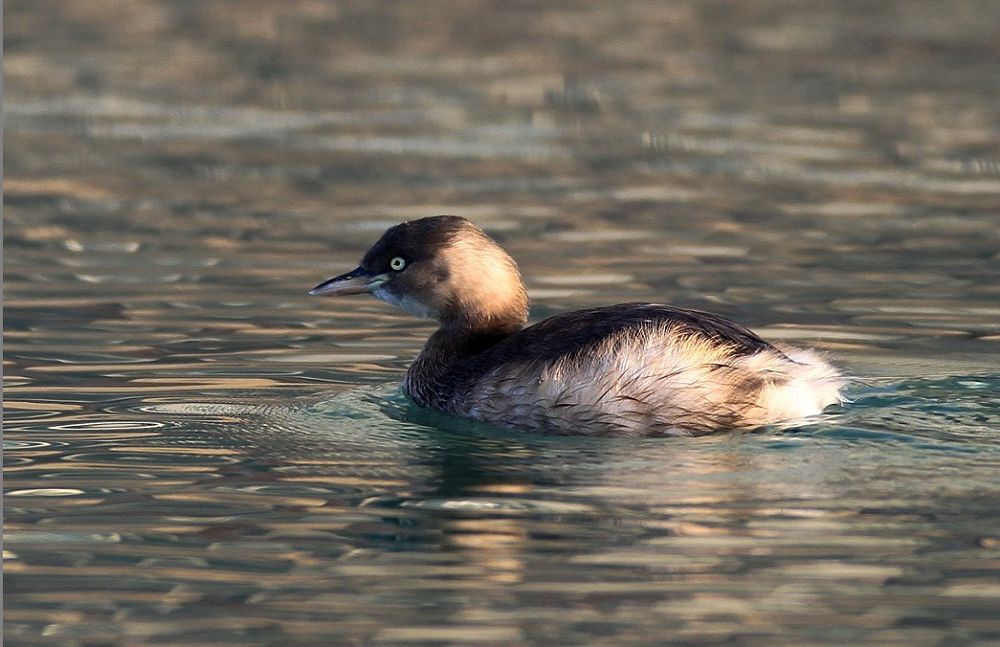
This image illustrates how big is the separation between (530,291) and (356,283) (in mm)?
2265

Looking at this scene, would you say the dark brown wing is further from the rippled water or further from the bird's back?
the rippled water

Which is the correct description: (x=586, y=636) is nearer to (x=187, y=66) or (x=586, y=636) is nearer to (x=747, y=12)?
(x=187, y=66)

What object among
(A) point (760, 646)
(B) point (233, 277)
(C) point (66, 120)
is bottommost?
(A) point (760, 646)

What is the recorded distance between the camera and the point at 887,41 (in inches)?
761

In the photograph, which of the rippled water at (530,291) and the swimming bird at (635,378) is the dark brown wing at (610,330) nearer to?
the swimming bird at (635,378)

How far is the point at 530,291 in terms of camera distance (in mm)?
11453

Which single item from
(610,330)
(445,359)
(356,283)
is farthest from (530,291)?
(610,330)

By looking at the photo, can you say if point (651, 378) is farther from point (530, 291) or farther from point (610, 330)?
point (530, 291)

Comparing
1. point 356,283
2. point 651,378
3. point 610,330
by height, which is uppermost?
point 356,283

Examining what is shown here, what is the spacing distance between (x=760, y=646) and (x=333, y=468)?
2388mm

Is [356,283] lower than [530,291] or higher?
higher

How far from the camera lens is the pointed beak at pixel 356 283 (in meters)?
9.29

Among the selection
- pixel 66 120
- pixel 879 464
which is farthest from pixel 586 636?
pixel 66 120

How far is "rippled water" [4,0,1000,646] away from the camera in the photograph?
6.53 m
